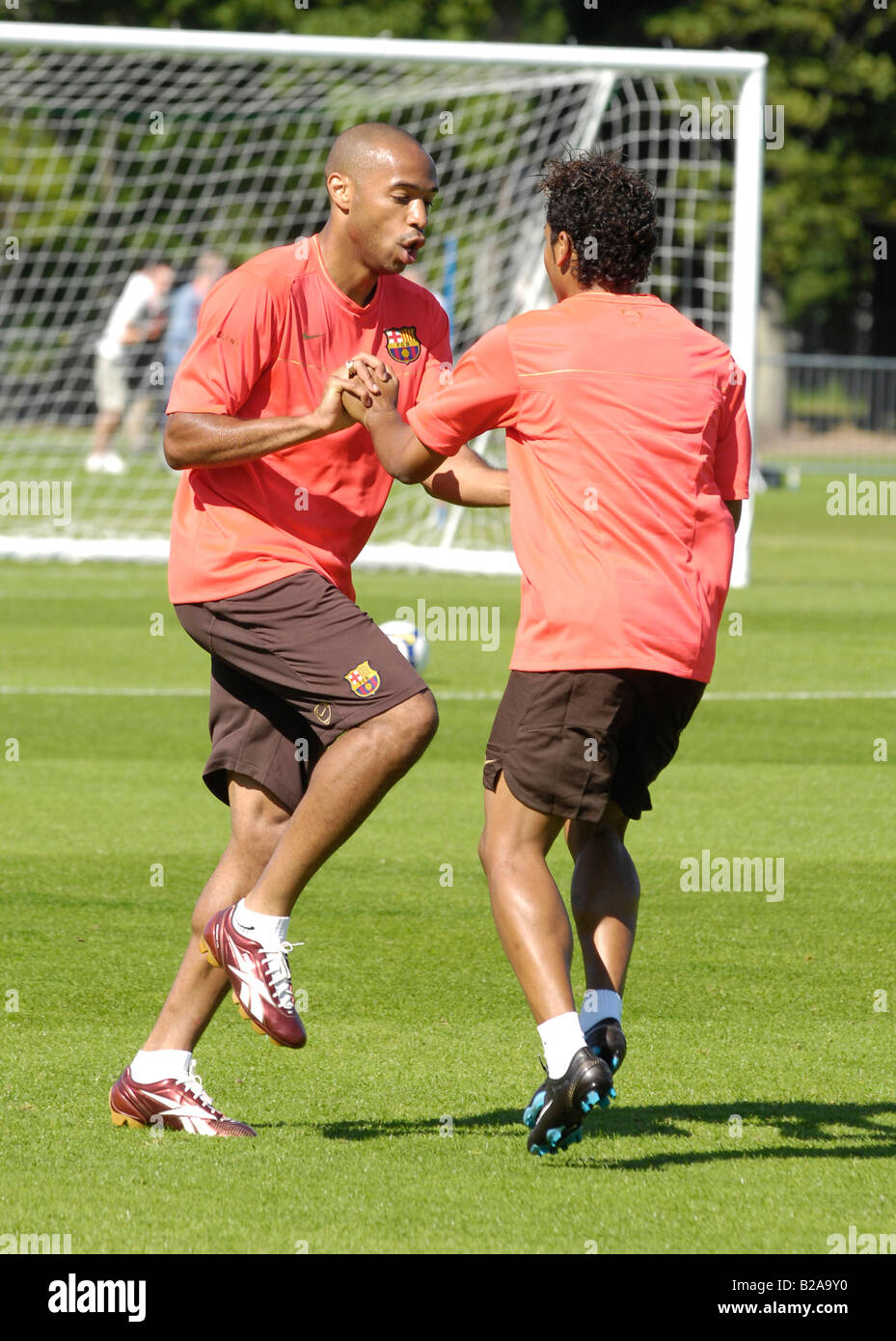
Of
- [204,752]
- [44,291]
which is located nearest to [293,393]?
[204,752]

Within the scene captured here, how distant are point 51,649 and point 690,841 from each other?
6.23 meters

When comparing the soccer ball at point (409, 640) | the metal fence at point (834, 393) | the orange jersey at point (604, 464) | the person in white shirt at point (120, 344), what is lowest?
the orange jersey at point (604, 464)

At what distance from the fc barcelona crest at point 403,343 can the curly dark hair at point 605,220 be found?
2.14ft

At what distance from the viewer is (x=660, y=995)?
5.95 m

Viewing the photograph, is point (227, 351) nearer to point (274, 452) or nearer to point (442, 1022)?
point (274, 452)

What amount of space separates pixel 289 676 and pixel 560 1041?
41.0 inches

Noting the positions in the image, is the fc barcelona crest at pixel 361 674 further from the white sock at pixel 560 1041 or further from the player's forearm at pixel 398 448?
the white sock at pixel 560 1041

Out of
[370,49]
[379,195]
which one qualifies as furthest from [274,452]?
[370,49]

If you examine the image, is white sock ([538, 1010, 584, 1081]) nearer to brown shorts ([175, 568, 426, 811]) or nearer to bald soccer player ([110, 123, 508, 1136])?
bald soccer player ([110, 123, 508, 1136])

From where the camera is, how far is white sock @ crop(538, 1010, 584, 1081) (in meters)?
4.29

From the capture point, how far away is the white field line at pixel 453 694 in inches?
454

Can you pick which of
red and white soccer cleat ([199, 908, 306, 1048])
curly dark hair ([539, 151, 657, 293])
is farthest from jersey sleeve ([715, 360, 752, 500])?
red and white soccer cleat ([199, 908, 306, 1048])

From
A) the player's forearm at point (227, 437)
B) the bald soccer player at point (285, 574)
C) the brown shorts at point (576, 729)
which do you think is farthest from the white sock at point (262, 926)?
the player's forearm at point (227, 437)

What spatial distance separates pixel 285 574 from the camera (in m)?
4.74
